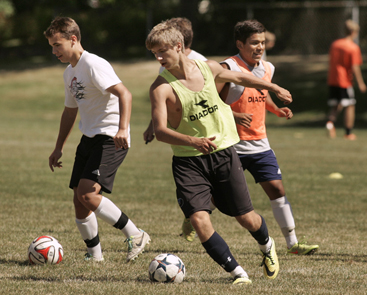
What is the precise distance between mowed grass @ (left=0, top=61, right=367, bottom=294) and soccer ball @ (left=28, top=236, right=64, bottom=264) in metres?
0.07

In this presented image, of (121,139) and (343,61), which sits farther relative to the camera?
(343,61)

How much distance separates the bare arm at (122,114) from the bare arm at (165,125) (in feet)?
1.59

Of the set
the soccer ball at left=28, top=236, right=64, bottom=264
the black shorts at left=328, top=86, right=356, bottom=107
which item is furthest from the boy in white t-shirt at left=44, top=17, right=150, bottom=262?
the black shorts at left=328, top=86, right=356, bottom=107

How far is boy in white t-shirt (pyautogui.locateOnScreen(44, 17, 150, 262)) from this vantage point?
4797 mm

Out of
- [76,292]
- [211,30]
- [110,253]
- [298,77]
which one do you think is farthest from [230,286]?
[211,30]

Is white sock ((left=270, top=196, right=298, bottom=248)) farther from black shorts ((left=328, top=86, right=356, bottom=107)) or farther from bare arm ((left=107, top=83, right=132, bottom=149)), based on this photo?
black shorts ((left=328, top=86, right=356, bottom=107))

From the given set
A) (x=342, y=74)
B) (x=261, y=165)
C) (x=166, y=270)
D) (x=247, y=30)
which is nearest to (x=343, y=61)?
(x=342, y=74)

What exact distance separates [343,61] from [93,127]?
463 inches

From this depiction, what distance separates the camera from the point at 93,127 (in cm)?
496

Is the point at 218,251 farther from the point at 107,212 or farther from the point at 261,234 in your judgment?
the point at 107,212

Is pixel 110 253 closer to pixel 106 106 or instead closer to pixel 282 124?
pixel 106 106

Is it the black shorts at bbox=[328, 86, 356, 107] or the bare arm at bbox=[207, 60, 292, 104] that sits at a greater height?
the bare arm at bbox=[207, 60, 292, 104]

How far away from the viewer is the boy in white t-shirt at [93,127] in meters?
4.80

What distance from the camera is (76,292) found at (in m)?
4.05
